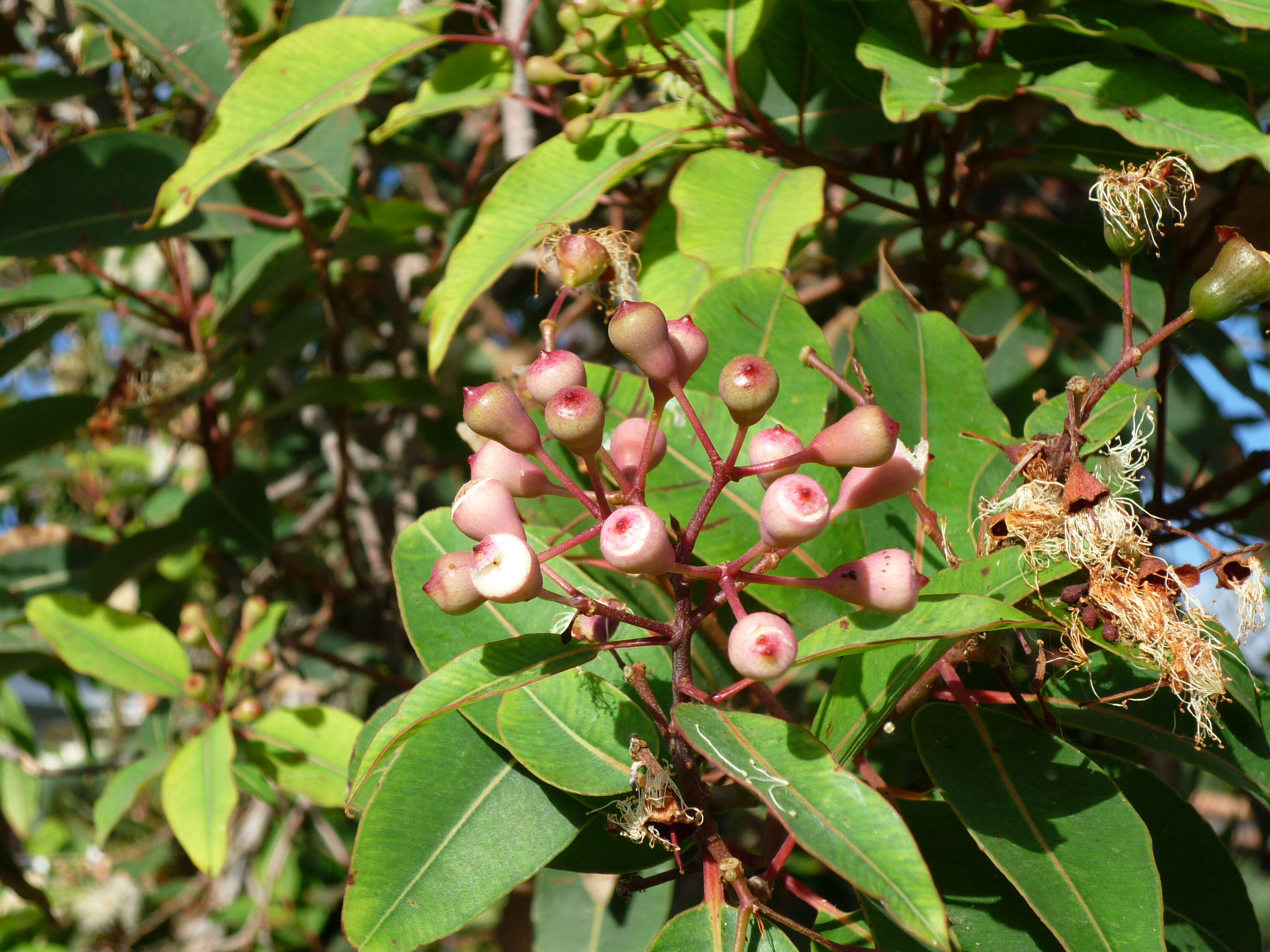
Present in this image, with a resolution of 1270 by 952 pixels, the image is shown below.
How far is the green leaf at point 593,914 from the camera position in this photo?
136cm

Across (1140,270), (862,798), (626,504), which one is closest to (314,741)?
(626,504)

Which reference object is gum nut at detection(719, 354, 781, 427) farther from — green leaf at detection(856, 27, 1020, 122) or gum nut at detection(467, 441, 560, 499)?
green leaf at detection(856, 27, 1020, 122)

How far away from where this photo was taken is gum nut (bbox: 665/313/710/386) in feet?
2.87

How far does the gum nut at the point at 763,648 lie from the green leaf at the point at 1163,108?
793mm

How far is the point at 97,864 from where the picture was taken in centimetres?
298

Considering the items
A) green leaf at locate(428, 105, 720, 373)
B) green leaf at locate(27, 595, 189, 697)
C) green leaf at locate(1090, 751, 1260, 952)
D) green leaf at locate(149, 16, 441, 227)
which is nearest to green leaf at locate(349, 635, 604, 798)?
green leaf at locate(428, 105, 720, 373)

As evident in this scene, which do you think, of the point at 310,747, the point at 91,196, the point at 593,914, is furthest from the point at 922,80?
the point at 310,747

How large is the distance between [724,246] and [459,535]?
0.49 m

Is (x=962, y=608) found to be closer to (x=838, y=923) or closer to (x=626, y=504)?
(x=626, y=504)

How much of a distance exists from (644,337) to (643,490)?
0.43ft

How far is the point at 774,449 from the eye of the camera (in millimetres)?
858

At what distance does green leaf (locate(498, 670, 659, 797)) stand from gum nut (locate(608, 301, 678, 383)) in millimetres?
328

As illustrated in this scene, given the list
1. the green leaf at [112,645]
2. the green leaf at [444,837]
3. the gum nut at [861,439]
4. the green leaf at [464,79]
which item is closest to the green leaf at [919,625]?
the gum nut at [861,439]

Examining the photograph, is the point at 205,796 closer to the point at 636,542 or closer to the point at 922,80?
the point at 636,542
